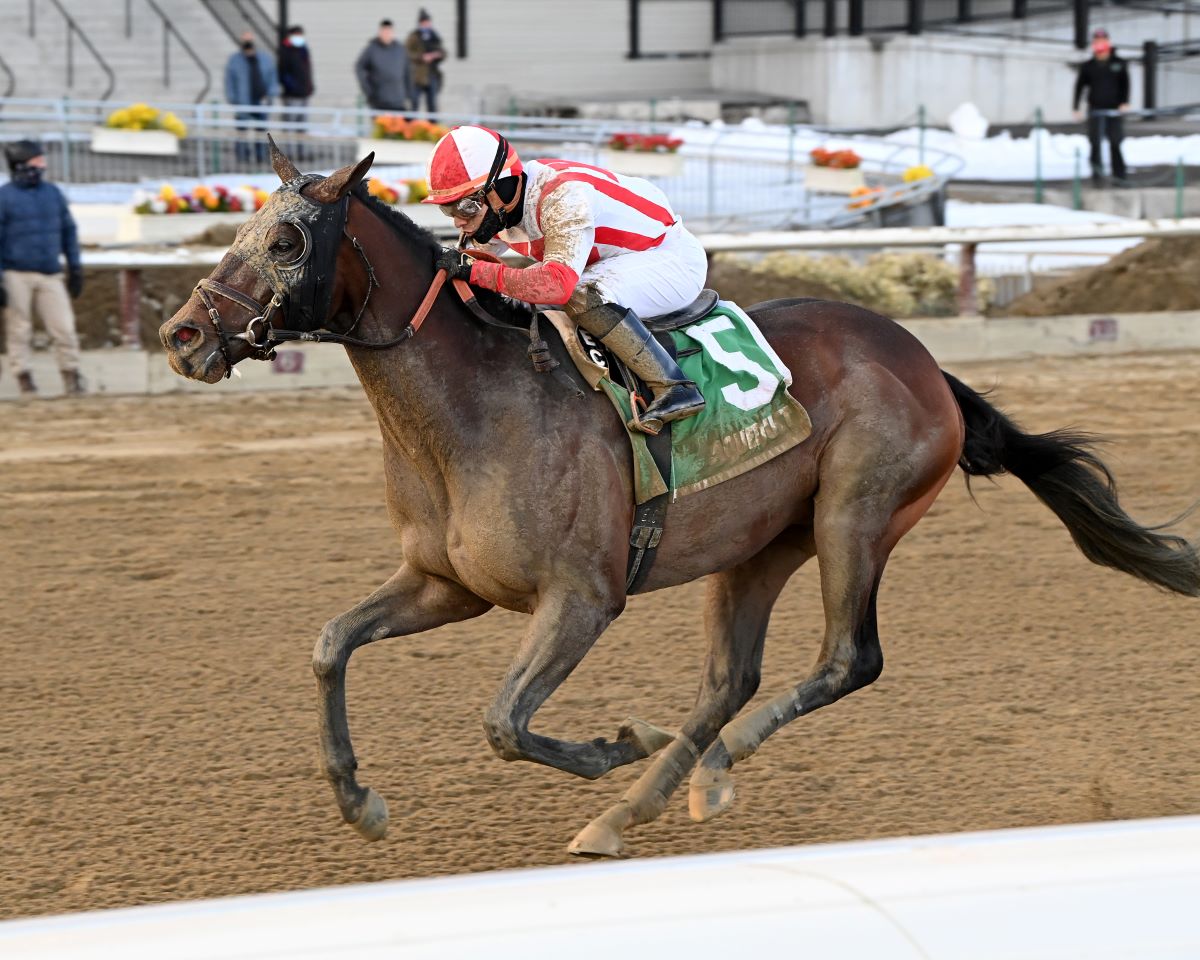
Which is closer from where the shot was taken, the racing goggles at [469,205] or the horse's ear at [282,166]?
the horse's ear at [282,166]

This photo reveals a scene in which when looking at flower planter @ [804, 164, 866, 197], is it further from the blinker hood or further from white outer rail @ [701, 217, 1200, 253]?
the blinker hood

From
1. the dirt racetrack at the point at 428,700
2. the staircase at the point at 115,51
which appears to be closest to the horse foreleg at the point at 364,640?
the dirt racetrack at the point at 428,700

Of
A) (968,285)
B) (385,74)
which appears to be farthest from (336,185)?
(385,74)

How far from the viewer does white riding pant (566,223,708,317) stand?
447cm

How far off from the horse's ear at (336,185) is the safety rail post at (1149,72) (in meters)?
23.4

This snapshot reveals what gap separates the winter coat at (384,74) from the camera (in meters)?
20.4

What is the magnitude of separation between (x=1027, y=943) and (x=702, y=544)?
2.74m

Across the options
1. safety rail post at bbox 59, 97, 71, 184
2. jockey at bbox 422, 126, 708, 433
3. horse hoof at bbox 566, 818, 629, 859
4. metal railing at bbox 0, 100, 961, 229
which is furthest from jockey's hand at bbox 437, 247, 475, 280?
safety rail post at bbox 59, 97, 71, 184

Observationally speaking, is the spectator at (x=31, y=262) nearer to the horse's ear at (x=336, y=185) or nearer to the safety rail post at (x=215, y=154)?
the safety rail post at (x=215, y=154)

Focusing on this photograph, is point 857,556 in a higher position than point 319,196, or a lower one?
lower

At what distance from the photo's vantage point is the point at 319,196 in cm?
413

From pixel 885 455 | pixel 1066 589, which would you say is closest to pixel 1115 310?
pixel 1066 589

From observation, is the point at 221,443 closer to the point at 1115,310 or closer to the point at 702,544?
the point at 702,544

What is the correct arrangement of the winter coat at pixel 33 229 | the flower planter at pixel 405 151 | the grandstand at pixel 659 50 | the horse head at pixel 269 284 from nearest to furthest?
the horse head at pixel 269 284 → the winter coat at pixel 33 229 → the flower planter at pixel 405 151 → the grandstand at pixel 659 50
